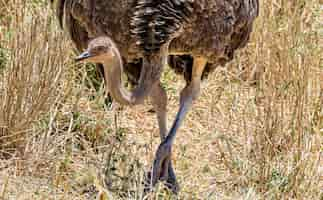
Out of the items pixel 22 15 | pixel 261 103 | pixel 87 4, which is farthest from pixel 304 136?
pixel 22 15

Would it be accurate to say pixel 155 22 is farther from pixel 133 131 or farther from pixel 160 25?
pixel 133 131

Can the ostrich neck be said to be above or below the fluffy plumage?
below

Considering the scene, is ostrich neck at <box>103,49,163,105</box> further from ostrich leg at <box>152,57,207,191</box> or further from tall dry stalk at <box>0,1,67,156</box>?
tall dry stalk at <box>0,1,67,156</box>

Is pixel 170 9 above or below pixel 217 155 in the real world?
above

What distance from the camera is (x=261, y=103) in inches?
264

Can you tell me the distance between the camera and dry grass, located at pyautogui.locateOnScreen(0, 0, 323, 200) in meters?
5.77

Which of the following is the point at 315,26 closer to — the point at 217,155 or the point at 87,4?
the point at 217,155

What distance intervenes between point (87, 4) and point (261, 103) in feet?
5.14

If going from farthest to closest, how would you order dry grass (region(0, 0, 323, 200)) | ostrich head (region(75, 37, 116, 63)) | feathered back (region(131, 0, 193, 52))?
dry grass (region(0, 0, 323, 200)) → feathered back (region(131, 0, 193, 52)) → ostrich head (region(75, 37, 116, 63))

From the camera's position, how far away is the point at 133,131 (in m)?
6.93

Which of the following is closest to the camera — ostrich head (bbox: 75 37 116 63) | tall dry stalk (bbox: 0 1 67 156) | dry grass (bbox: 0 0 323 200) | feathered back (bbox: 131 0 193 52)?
ostrich head (bbox: 75 37 116 63)

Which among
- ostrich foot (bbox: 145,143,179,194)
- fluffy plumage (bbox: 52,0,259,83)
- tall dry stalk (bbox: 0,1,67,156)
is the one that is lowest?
ostrich foot (bbox: 145,143,179,194)

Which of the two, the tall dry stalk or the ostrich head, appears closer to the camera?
the ostrich head

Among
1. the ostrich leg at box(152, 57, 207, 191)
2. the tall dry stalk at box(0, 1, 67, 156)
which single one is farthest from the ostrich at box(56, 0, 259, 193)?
the tall dry stalk at box(0, 1, 67, 156)
